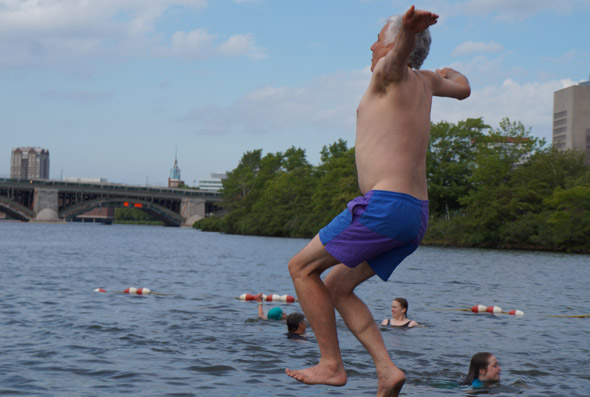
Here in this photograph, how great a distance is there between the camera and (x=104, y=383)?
30.5 feet

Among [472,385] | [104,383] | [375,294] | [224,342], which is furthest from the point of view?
[375,294]

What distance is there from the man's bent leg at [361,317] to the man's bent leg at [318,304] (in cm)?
13

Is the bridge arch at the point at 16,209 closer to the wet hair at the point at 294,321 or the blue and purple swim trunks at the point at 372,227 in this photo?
the wet hair at the point at 294,321

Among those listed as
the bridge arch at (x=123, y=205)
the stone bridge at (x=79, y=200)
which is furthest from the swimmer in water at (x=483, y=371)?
the bridge arch at (x=123, y=205)

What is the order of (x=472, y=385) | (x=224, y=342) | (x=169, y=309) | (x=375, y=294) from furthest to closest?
(x=375, y=294)
(x=169, y=309)
(x=224, y=342)
(x=472, y=385)

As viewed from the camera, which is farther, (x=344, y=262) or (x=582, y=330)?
(x=582, y=330)

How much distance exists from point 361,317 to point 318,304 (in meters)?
0.35

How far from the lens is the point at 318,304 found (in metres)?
5.02

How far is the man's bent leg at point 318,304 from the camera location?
4965 mm

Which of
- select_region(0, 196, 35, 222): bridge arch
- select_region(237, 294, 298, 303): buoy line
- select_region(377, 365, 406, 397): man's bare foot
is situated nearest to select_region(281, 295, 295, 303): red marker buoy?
select_region(237, 294, 298, 303): buoy line

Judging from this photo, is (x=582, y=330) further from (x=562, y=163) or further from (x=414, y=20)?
(x=562, y=163)

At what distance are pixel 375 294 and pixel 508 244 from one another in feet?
148

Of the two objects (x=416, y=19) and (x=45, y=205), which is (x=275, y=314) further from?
(x=45, y=205)

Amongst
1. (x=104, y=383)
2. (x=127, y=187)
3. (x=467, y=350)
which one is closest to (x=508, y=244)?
(x=467, y=350)
